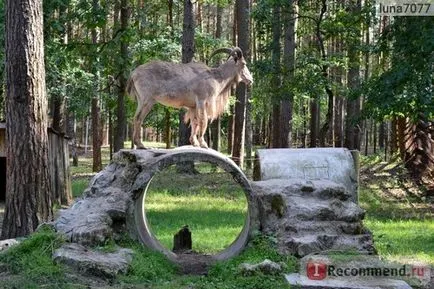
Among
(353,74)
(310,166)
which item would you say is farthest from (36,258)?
(353,74)

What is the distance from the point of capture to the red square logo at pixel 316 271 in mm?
7297

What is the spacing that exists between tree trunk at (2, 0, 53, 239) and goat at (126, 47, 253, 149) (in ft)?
5.02

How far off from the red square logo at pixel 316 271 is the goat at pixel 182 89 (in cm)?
224

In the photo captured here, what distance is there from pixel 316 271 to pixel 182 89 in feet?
9.66

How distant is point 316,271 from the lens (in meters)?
7.45

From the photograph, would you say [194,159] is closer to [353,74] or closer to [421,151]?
[421,151]

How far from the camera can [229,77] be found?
29.4 feet

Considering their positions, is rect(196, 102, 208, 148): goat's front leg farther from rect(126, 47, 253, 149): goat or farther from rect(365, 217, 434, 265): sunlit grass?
rect(365, 217, 434, 265): sunlit grass

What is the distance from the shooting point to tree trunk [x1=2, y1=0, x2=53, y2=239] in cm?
920

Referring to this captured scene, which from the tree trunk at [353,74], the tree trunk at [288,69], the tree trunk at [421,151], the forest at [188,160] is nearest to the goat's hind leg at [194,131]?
the forest at [188,160]

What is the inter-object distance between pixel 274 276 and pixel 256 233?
1040 millimetres

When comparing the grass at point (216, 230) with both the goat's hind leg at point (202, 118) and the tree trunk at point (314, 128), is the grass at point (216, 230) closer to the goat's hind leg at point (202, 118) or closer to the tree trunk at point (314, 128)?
the goat's hind leg at point (202, 118)

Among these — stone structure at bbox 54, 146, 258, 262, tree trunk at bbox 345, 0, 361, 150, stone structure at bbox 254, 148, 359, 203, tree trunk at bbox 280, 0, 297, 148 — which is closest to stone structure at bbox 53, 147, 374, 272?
stone structure at bbox 54, 146, 258, 262

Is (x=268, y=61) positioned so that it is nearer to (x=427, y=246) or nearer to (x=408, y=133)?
(x=408, y=133)
